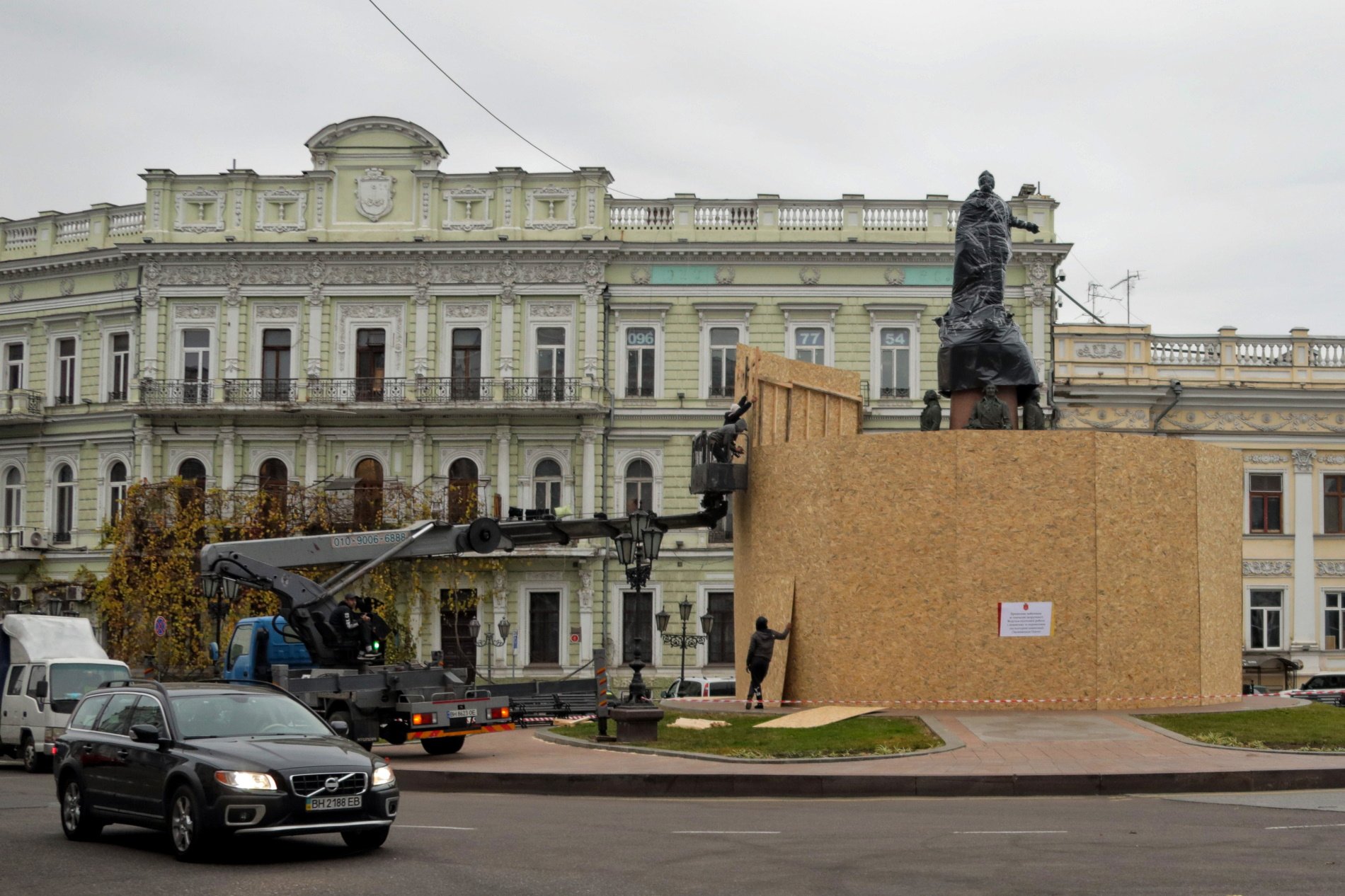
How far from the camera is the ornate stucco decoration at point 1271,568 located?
162 ft

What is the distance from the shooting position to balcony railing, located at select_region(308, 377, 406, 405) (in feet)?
164

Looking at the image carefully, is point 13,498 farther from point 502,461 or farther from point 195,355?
point 502,461

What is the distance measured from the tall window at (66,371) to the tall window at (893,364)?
26.4 meters

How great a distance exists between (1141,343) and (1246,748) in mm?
30562

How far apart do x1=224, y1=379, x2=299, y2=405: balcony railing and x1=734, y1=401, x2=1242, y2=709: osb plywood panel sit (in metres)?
28.4

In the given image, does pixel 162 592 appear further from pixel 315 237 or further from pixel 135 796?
pixel 135 796

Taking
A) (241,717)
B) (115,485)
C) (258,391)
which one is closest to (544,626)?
(258,391)

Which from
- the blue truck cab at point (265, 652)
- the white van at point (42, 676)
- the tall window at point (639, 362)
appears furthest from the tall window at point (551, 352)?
the blue truck cab at point (265, 652)

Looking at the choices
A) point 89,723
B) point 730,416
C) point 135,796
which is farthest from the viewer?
point 730,416

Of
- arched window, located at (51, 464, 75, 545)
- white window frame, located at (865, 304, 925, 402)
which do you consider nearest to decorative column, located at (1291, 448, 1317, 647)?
white window frame, located at (865, 304, 925, 402)

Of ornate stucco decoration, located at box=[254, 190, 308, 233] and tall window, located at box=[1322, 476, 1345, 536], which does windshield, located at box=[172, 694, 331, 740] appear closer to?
ornate stucco decoration, located at box=[254, 190, 308, 233]

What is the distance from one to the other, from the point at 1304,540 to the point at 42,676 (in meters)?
37.2

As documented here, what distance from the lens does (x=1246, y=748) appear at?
68.6ft

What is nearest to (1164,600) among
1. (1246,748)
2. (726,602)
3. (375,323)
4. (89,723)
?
(1246,748)
